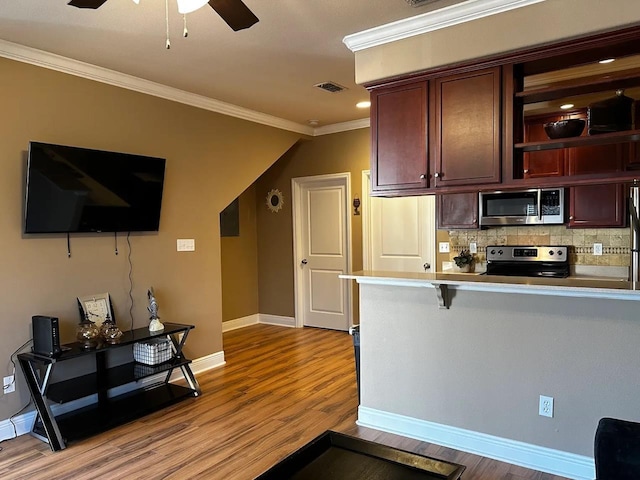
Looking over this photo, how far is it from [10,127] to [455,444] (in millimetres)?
3615

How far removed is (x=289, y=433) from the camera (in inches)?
124

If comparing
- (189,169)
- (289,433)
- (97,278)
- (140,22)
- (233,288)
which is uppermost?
(140,22)

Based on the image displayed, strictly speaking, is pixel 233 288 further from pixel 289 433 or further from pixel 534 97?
pixel 534 97

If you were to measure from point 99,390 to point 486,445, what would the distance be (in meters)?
2.64

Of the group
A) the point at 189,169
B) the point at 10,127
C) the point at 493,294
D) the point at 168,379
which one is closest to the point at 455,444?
the point at 493,294

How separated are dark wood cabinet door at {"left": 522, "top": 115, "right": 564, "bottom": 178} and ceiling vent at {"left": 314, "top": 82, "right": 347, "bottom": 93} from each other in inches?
75.1

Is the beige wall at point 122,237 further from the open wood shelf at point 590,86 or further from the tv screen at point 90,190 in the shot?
the open wood shelf at point 590,86

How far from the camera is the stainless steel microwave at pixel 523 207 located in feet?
14.4

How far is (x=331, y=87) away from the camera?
4.26 meters

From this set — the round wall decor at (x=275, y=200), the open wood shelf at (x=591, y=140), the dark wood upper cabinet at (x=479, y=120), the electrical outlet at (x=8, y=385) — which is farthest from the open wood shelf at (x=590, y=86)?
the round wall decor at (x=275, y=200)

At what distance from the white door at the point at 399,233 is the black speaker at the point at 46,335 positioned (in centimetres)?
353

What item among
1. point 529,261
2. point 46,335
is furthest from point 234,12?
point 529,261

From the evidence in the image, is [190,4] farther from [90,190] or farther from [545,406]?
[545,406]

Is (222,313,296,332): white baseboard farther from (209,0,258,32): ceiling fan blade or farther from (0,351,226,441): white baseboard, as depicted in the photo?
(209,0,258,32): ceiling fan blade
